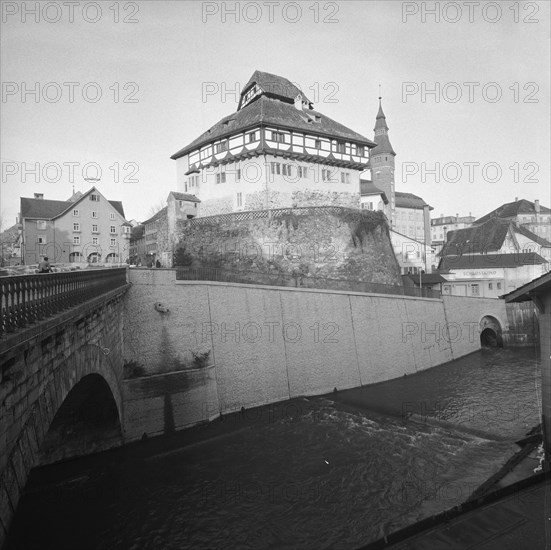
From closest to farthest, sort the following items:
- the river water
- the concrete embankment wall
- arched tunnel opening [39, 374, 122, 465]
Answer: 1. the river water
2. arched tunnel opening [39, 374, 122, 465]
3. the concrete embankment wall

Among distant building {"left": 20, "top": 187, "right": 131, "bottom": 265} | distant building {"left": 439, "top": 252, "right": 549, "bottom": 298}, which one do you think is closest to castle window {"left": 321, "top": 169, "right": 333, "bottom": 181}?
distant building {"left": 439, "top": 252, "right": 549, "bottom": 298}

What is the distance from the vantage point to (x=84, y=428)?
16.7 meters

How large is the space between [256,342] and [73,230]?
1424 inches

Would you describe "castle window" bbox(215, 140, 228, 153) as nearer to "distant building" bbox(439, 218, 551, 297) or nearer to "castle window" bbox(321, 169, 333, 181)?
"castle window" bbox(321, 169, 333, 181)

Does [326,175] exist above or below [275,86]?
below

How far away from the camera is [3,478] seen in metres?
5.61

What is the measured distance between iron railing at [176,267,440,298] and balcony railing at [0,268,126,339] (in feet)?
31.6

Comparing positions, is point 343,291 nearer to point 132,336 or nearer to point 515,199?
point 132,336

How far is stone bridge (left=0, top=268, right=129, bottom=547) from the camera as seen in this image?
605 cm

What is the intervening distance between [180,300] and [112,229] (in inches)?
1424

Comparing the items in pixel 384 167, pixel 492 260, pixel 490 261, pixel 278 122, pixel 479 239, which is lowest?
pixel 490 261

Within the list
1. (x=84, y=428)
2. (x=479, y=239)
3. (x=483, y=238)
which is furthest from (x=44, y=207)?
(x=483, y=238)

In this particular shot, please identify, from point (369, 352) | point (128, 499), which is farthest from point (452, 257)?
point (128, 499)

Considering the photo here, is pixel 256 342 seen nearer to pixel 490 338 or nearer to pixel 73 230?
pixel 490 338
